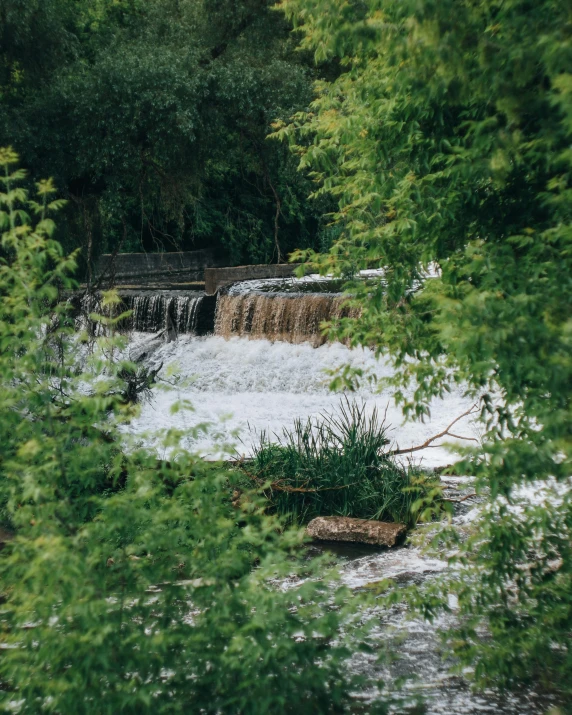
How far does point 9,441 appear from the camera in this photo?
10.3 ft

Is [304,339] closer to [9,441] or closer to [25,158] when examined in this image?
[25,158]

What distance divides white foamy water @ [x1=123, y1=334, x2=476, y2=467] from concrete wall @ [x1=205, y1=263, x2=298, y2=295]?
91.9 inches

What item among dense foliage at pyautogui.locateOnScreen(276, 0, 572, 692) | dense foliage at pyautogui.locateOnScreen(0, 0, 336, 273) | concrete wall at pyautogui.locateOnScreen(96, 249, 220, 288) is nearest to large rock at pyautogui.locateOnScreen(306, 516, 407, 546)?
dense foliage at pyautogui.locateOnScreen(276, 0, 572, 692)

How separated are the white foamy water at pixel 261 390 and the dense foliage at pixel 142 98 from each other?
2.25 m

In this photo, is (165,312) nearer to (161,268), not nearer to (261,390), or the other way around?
(261,390)

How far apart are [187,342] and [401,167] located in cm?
1208

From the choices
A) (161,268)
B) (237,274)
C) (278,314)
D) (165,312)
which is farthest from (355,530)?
(161,268)

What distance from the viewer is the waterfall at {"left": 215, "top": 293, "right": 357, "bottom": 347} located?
1471 centimetres

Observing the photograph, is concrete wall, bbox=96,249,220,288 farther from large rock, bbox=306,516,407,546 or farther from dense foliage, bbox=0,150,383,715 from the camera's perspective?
dense foliage, bbox=0,150,383,715

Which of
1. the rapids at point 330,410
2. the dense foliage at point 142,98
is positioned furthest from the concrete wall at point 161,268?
the dense foliage at point 142,98

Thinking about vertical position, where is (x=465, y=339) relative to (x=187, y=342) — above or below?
above

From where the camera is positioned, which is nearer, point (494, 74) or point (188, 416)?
point (494, 74)

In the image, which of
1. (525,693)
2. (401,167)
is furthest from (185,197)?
(525,693)

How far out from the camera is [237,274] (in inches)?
752
